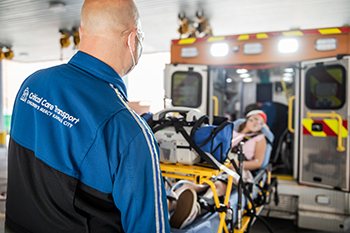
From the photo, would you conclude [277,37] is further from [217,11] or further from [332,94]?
[217,11]

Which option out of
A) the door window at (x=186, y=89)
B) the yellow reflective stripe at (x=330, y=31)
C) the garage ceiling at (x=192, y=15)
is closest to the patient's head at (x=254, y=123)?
the door window at (x=186, y=89)

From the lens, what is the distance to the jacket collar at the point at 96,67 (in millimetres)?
1048

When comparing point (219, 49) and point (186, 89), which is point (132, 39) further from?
point (186, 89)

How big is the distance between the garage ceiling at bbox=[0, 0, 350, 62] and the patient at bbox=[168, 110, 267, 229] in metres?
2.73

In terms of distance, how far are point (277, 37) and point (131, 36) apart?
3120mm

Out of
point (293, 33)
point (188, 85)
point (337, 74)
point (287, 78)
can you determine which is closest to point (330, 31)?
point (293, 33)

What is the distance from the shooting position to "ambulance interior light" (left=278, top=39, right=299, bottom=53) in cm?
369

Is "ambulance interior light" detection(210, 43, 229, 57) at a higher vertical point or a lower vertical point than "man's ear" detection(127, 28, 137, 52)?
higher

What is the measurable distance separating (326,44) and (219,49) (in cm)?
134

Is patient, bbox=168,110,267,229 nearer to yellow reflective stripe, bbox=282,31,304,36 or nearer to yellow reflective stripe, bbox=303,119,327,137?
yellow reflective stripe, bbox=303,119,327,137

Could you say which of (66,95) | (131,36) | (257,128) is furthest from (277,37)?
(66,95)

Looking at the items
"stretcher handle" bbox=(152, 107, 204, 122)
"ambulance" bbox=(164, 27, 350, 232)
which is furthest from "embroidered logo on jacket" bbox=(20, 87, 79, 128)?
"ambulance" bbox=(164, 27, 350, 232)

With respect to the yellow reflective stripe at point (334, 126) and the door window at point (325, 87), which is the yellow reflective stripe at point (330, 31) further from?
the yellow reflective stripe at point (334, 126)

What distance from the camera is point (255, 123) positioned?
396 centimetres
